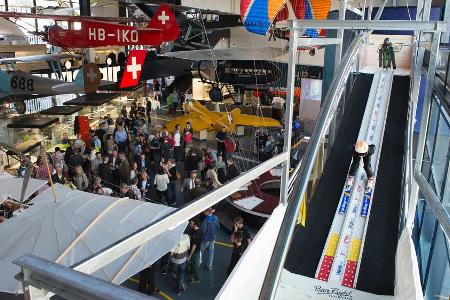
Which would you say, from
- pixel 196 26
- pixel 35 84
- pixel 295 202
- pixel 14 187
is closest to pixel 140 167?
pixel 14 187

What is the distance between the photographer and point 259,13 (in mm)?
7820

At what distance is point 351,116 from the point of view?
22.8 feet

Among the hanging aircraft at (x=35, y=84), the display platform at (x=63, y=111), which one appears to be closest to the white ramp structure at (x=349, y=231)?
the hanging aircraft at (x=35, y=84)

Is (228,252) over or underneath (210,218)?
→ underneath

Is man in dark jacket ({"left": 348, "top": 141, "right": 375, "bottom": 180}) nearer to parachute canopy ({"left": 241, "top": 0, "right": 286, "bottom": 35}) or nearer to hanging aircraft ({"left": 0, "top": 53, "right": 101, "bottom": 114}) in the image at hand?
parachute canopy ({"left": 241, "top": 0, "right": 286, "bottom": 35})

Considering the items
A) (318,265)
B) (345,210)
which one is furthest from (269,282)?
(345,210)

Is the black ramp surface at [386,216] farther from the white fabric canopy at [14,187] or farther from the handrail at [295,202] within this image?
the white fabric canopy at [14,187]

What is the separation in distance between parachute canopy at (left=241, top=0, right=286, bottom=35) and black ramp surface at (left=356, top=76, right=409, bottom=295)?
276 centimetres

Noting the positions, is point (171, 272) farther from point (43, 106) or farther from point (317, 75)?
point (43, 106)

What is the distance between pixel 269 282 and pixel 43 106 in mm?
21002

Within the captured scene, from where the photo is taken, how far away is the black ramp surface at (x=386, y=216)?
3.36 meters

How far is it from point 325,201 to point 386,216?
643 millimetres

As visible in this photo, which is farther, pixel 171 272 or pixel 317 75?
pixel 317 75

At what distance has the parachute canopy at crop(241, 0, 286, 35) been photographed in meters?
7.75
